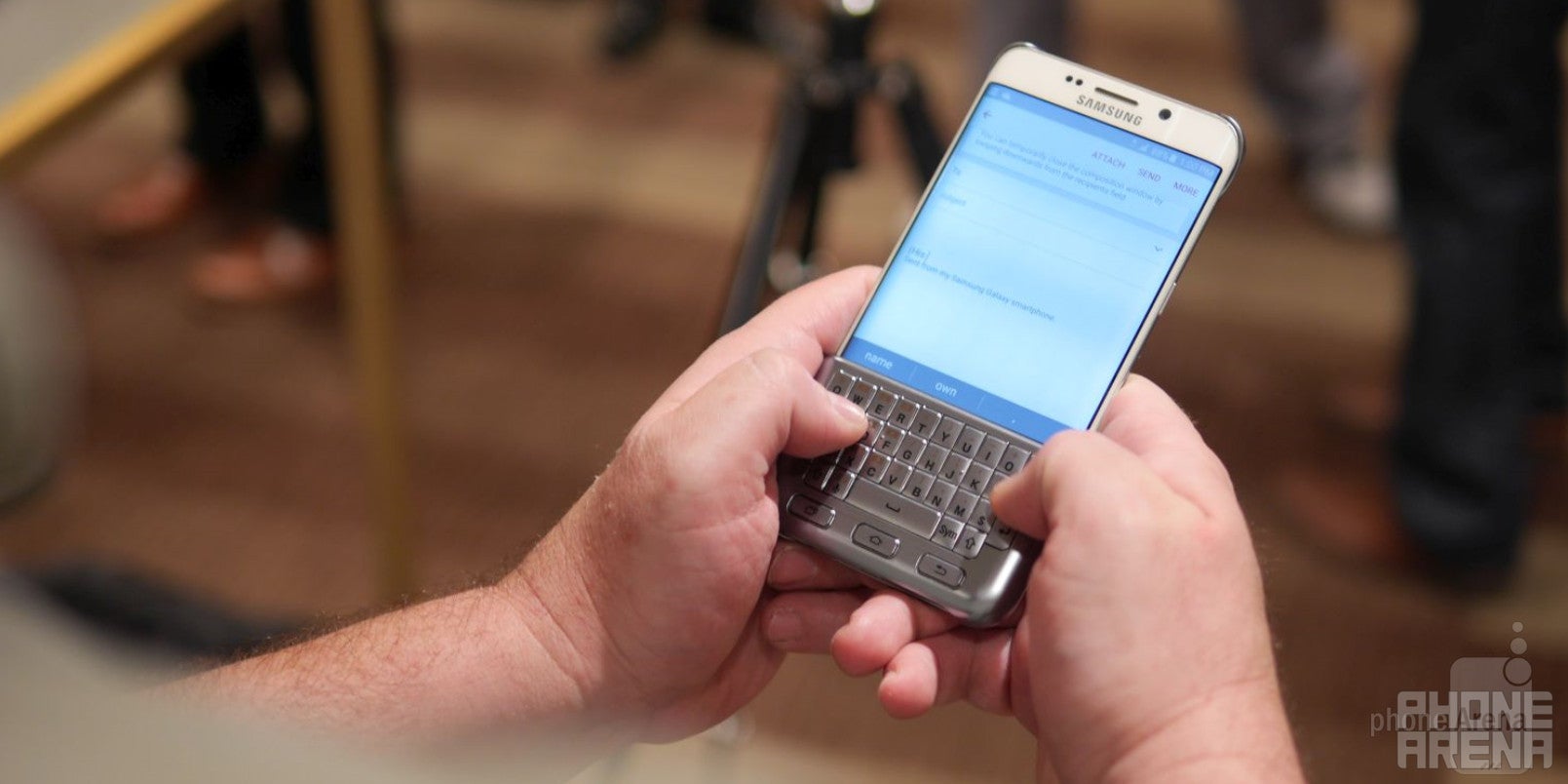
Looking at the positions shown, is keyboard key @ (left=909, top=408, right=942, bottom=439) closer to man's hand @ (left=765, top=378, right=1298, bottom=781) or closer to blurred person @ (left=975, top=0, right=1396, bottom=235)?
man's hand @ (left=765, top=378, right=1298, bottom=781)

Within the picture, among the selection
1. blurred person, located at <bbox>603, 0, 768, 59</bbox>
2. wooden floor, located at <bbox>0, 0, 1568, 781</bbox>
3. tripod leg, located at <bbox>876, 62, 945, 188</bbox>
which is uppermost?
blurred person, located at <bbox>603, 0, 768, 59</bbox>

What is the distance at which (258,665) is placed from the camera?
64 cm

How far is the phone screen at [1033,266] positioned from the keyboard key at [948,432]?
0.01 metres

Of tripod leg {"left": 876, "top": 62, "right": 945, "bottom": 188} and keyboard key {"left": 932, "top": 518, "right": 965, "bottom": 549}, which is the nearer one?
keyboard key {"left": 932, "top": 518, "right": 965, "bottom": 549}

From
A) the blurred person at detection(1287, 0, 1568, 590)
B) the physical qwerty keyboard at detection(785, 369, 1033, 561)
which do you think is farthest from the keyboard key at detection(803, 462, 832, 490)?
the blurred person at detection(1287, 0, 1568, 590)

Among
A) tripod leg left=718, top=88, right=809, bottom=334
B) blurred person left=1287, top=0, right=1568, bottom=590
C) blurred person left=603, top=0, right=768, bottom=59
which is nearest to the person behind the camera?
tripod leg left=718, top=88, right=809, bottom=334

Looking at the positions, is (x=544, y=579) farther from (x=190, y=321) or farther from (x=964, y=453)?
(x=190, y=321)

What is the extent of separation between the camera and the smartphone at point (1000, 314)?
25.4 inches

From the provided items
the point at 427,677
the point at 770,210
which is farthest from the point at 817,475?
the point at 770,210

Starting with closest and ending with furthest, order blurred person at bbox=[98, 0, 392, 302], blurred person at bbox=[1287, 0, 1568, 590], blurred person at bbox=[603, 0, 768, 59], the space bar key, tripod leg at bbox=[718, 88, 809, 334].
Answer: the space bar key
tripod leg at bbox=[718, 88, 809, 334]
blurred person at bbox=[1287, 0, 1568, 590]
blurred person at bbox=[98, 0, 392, 302]
blurred person at bbox=[603, 0, 768, 59]

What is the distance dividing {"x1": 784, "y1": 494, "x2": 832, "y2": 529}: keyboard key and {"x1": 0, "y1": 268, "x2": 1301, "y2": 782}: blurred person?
0.02 metres

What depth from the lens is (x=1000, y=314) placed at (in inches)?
26.8

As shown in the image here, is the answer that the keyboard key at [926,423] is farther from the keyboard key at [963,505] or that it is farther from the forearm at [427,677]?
the forearm at [427,677]

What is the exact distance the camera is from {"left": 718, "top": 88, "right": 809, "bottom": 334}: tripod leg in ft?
3.23
